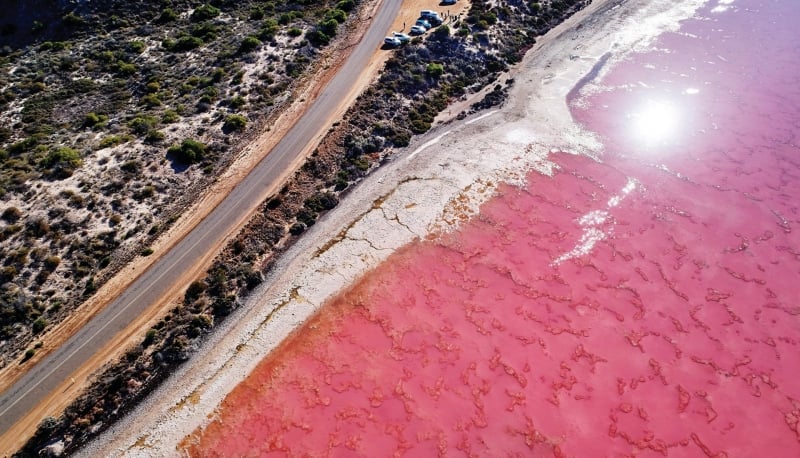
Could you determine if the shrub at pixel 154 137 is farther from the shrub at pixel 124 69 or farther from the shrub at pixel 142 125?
the shrub at pixel 124 69

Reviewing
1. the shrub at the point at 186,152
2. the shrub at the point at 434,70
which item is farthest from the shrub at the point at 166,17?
the shrub at the point at 434,70

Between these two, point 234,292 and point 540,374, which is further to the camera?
point 234,292

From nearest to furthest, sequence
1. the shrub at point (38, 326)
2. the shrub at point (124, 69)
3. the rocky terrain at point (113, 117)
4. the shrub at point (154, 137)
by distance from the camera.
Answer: the shrub at point (38, 326), the rocky terrain at point (113, 117), the shrub at point (154, 137), the shrub at point (124, 69)

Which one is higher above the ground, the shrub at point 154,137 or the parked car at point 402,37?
the parked car at point 402,37

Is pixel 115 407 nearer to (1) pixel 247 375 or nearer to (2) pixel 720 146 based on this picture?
(1) pixel 247 375

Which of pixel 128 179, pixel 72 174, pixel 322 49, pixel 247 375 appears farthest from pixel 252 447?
pixel 322 49

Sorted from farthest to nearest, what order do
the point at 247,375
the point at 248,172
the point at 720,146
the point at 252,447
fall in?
the point at 720,146 → the point at 248,172 → the point at 247,375 → the point at 252,447

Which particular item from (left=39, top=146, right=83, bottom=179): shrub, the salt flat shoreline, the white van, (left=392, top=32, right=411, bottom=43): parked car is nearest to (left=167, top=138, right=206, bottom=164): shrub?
(left=39, top=146, right=83, bottom=179): shrub

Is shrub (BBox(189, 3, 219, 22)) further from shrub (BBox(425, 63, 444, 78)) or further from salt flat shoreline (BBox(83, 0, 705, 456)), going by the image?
salt flat shoreline (BBox(83, 0, 705, 456))
